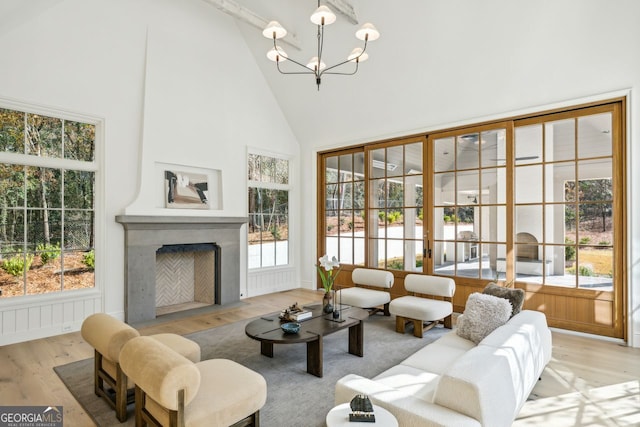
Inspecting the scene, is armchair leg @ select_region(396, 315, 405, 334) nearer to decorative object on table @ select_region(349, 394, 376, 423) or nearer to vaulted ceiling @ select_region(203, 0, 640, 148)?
decorative object on table @ select_region(349, 394, 376, 423)

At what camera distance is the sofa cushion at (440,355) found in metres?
2.51

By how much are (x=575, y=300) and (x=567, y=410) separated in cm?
208

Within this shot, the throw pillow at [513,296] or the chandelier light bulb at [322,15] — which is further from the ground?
the chandelier light bulb at [322,15]

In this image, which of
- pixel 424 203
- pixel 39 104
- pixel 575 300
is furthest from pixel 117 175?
pixel 575 300

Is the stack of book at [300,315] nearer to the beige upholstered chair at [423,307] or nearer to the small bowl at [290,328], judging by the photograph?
the small bowl at [290,328]

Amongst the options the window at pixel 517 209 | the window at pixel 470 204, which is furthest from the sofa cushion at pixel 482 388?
the window at pixel 470 204

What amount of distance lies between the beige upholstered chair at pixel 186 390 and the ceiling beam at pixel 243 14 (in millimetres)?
4212

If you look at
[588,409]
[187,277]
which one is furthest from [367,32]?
[187,277]

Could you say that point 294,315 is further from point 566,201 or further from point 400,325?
point 566,201

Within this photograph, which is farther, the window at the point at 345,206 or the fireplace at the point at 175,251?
the window at the point at 345,206

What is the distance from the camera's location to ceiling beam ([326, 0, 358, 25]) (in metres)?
4.32

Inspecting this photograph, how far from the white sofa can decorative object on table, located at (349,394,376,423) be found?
0.18m

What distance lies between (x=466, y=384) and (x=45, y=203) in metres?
4.69

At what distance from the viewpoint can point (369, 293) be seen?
4.96 meters
